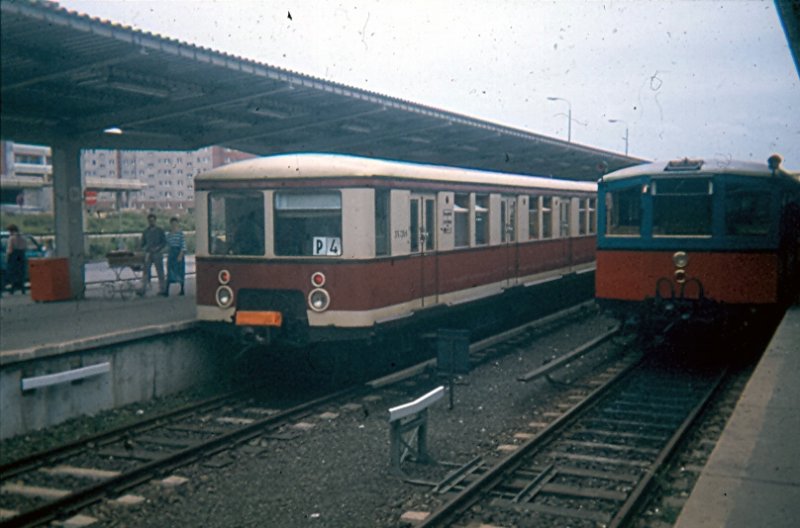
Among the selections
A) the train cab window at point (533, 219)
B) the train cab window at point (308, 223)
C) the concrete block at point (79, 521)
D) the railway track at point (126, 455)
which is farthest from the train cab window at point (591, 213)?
the concrete block at point (79, 521)

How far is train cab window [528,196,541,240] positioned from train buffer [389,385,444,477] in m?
7.80

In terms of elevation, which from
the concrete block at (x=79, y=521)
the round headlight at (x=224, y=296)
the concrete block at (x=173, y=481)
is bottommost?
the concrete block at (x=79, y=521)

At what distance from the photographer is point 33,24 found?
24.3ft

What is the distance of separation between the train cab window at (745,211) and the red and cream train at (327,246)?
3726 millimetres

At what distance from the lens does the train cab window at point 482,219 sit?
12.7 metres

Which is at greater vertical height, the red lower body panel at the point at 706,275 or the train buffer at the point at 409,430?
the red lower body panel at the point at 706,275

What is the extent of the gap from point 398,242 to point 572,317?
8.02 meters

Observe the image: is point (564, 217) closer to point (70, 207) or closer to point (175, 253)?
point (175, 253)

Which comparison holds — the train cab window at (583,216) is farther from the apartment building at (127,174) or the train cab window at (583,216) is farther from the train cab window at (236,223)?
the train cab window at (236,223)

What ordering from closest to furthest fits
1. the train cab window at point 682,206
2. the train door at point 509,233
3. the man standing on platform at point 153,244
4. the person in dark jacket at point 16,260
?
the train cab window at point 682,206
the train door at point 509,233
the man standing on platform at point 153,244
the person in dark jacket at point 16,260

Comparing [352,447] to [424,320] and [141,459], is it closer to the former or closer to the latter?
[141,459]

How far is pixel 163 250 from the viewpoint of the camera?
14672mm

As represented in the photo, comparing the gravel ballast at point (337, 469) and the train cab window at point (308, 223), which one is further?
the train cab window at point (308, 223)

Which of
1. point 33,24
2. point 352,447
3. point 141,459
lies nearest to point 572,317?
point 352,447
